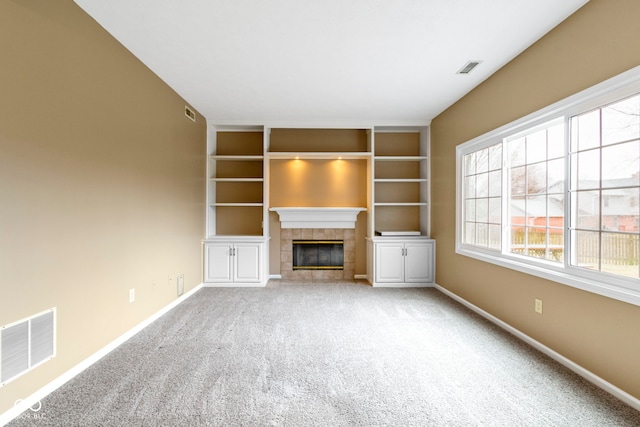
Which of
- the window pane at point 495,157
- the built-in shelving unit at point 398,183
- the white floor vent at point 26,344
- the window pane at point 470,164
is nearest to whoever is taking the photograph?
the white floor vent at point 26,344

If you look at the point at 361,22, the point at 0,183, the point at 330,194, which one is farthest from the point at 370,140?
the point at 0,183

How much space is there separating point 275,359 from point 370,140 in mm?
3572

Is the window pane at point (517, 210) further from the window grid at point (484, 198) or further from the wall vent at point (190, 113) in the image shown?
the wall vent at point (190, 113)

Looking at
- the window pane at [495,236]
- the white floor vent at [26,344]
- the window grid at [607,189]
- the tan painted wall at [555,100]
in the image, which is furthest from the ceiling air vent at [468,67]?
the white floor vent at [26,344]

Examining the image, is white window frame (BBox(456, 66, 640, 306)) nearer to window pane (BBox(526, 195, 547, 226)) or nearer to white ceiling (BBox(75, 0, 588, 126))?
window pane (BBox(526, 195, 547, 226))

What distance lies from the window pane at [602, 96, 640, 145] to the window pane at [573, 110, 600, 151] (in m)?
0.05

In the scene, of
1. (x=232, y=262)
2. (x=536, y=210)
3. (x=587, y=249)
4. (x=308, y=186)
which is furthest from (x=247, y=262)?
(x=587, y=249)

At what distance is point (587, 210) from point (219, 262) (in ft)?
14.2

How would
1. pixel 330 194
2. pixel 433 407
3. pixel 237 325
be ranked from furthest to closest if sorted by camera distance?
1. pixel 330 194
2. pixel 237 325
3. pixel 433 407

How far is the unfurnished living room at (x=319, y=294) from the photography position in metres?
1.72

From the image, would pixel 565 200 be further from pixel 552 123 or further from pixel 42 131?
pixel 42 131

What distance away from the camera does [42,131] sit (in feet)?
5.93

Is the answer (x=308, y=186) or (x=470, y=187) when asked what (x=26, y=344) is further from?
(x=470, y=187)

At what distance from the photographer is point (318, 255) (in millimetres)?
5051
